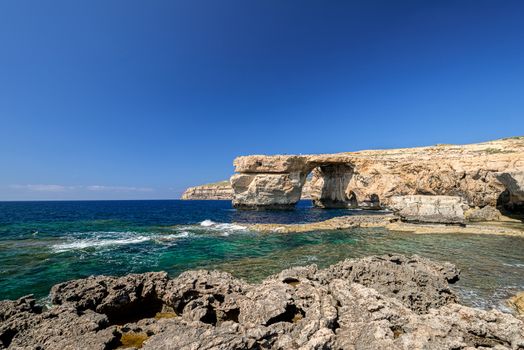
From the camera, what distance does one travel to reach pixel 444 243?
69.1 feet

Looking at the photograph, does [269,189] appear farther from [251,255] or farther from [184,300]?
[184,300]

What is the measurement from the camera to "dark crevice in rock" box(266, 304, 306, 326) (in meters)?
6.36

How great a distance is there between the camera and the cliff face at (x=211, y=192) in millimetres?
174675

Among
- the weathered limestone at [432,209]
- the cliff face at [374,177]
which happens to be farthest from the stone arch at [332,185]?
the weathered limestone at [432,209]

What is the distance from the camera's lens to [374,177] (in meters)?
56.5

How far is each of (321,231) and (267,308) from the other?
2304cm

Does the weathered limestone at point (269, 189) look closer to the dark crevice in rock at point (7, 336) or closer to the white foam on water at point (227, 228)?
the white foam on water at point (227, 228)

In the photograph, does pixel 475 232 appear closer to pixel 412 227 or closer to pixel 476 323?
pixel 412 227

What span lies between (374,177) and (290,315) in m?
55.2

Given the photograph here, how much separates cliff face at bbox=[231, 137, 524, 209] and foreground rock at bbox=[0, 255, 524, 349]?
3962cm

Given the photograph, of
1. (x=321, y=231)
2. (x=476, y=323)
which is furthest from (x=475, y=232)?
(x=476, y=323)

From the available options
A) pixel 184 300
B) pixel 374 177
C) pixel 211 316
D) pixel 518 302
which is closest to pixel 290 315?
pixel 211 316

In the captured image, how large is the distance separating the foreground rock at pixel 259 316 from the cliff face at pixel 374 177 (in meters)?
39.6

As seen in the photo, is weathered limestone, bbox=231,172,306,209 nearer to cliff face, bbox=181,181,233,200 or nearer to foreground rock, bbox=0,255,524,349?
foreground rock, bbox=0,255,524,349
